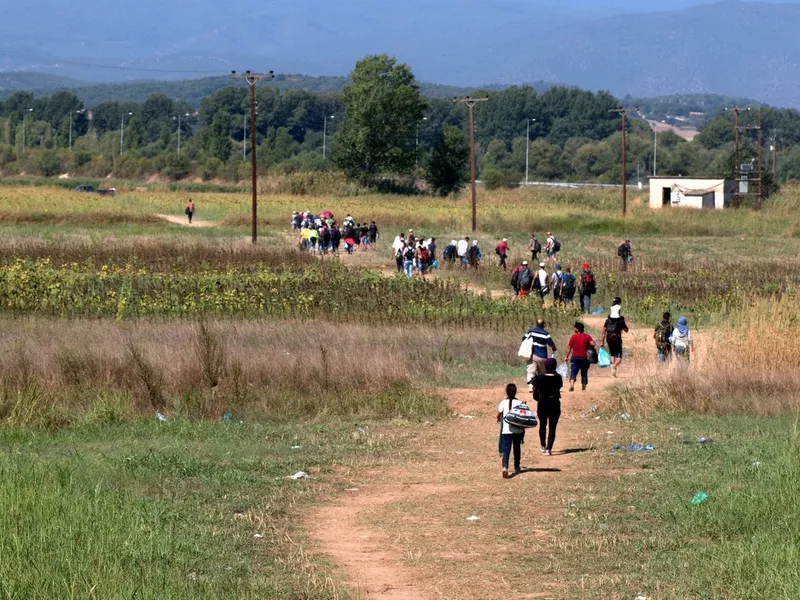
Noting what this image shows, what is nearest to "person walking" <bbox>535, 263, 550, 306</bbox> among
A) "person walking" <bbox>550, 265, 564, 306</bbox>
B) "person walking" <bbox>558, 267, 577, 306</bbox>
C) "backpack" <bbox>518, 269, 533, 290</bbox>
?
"backpack" <bbox>518, 269, 533, 290</bbox>

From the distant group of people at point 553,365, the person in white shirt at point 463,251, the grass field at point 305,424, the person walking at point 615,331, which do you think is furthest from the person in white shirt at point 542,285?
the person walking at point 615,331

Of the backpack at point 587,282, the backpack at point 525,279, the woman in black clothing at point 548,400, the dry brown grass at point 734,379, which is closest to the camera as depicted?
the woman in black clothing at point 548,400

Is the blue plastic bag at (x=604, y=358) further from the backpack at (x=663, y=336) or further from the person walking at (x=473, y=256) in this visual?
the person walking at (x=473, y=256)

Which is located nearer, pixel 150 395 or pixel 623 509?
pixel 623 509

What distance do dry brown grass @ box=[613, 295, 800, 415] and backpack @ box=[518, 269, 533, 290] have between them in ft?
40.7

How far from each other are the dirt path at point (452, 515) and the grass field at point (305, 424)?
0.37ft

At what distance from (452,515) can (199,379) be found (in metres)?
7.19

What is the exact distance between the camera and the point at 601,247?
5431 centimetres

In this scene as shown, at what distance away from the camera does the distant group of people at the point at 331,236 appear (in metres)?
45.0

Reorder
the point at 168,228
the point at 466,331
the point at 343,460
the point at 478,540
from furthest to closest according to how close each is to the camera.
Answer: the point at 168,228, the point at 466,331, the point at 343,460, the point at 478,540

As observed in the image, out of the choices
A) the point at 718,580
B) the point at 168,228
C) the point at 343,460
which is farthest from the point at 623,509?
the point at 168,228

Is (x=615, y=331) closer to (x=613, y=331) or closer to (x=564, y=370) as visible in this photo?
(x=613, y=331)

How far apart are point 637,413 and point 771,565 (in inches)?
358

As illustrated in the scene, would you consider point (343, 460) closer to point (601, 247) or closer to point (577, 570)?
point (577, 570)
